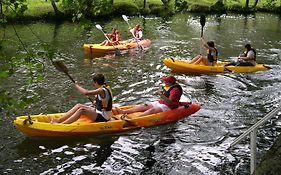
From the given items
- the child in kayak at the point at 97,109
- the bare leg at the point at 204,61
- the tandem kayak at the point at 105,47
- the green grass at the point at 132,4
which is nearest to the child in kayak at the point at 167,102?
the child in kayak at the point at 97,109

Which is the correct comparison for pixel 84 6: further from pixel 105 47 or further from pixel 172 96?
pixel 105 47

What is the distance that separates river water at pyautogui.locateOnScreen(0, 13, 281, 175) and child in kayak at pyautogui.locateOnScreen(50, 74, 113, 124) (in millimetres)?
438

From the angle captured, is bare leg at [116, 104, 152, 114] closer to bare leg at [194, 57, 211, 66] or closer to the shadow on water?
the shadow on water

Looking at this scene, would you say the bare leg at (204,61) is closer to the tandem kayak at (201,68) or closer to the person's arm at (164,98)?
the tandem kayak at (201,68)

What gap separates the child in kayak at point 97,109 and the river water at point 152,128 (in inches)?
17.2

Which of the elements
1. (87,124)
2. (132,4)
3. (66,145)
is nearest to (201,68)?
(87,124)

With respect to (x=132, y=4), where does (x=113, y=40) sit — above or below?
below

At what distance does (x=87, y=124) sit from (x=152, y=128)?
1628mm

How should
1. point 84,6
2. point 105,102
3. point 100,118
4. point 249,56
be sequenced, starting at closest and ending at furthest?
point 84,6
point 105,102
point 100,118
point 249,56

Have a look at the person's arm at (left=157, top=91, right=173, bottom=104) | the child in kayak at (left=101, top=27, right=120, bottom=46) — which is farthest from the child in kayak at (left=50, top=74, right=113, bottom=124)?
the child in kayak at (left=101, top=27, right=120, bottom=46)

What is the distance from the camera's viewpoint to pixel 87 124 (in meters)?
8.22

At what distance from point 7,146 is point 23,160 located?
2.41 ft

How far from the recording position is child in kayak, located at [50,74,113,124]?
8.23 meters

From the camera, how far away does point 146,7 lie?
33.7 metres
